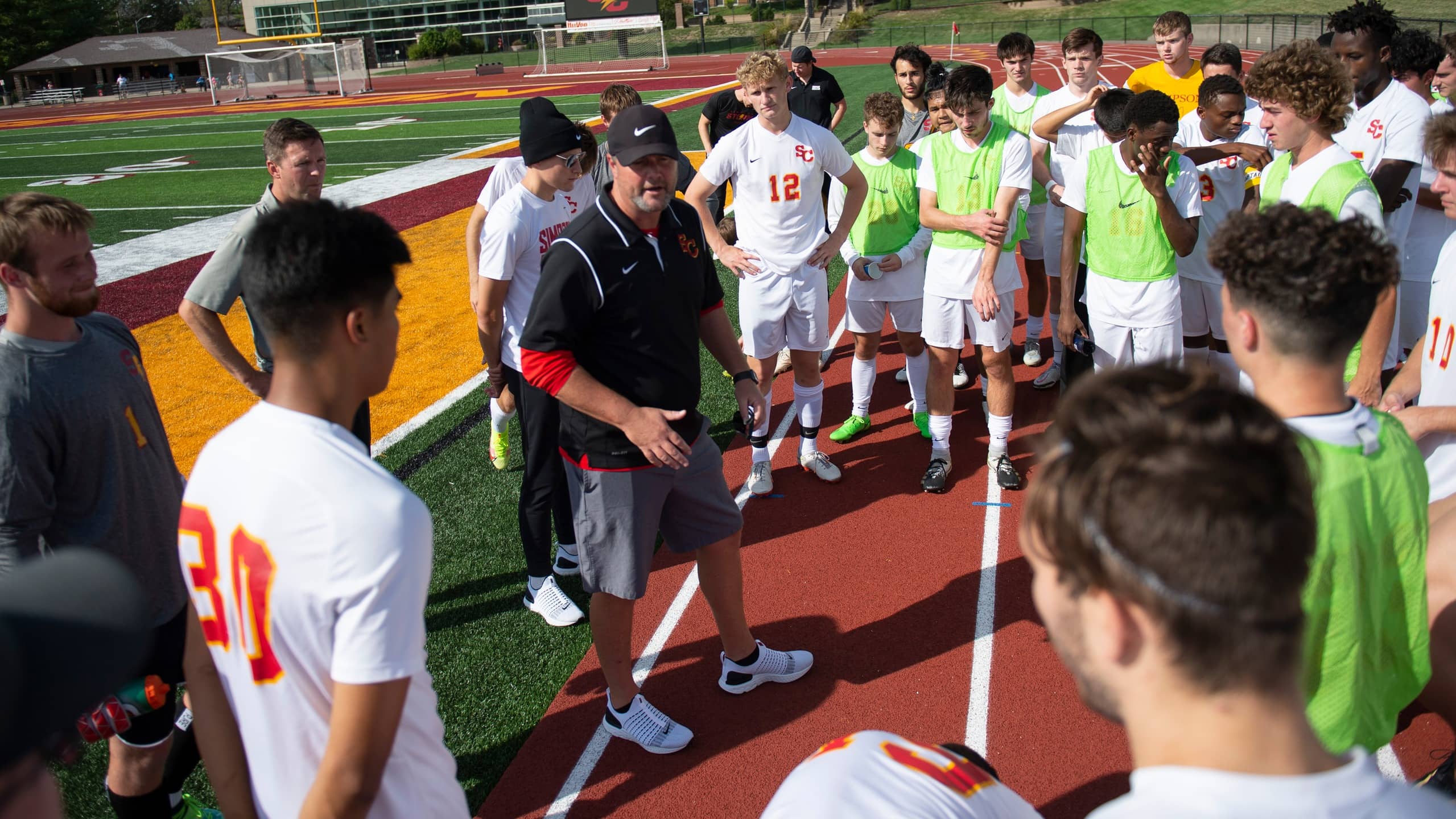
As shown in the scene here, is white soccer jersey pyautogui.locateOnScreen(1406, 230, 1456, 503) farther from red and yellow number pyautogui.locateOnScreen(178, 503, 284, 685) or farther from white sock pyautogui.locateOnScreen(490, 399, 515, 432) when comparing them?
white sock pyautogui.locateOnScreen(490, 399, 515, 432)

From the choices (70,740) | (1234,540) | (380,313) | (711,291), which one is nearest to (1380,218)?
(711,291)

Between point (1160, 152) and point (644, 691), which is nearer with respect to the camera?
point (644, 691)

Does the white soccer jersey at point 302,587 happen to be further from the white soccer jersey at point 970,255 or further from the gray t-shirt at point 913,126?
the gray t-shirt at point 913,126

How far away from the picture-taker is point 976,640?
174 inches

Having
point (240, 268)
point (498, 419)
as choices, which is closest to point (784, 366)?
point (498, 419)

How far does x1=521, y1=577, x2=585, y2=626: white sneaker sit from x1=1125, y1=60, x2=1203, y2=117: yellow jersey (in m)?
5.70

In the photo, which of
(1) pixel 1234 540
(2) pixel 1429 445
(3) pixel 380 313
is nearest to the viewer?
(1) pixel 1234 540

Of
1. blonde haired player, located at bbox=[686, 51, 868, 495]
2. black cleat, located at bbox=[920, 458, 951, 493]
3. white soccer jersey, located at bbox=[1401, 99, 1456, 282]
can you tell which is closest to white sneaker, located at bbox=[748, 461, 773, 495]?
blonde haired player, located at bbox=[686, 51, 868, 495]

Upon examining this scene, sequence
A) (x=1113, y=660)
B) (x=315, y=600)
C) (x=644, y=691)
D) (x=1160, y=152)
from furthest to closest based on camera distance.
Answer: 1. (x=1160, y=152)
2. (x=644, y=691)
3. (x=315, y=600)
4. (x=1113, y=660)

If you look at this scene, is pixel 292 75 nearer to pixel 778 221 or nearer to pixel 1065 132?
pixel 1065 132

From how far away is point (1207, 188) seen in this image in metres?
5.49

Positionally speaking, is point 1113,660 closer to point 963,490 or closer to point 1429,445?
point 1429,445

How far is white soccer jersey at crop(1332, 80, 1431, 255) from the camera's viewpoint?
5.26 meters

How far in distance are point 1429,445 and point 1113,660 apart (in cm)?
278
